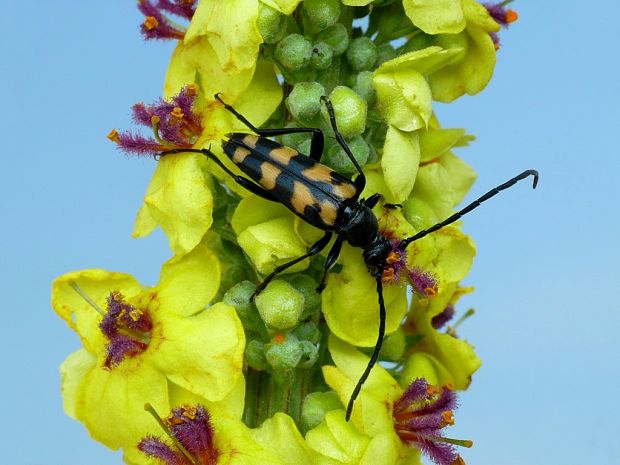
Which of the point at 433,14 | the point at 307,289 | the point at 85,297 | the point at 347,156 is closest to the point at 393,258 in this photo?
the point at 307,289

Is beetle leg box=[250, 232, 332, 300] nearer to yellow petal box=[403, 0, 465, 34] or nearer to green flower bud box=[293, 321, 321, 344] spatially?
green flower bud box=[293, 321, 321, 344]

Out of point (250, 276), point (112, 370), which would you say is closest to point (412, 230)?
point (250, 276)

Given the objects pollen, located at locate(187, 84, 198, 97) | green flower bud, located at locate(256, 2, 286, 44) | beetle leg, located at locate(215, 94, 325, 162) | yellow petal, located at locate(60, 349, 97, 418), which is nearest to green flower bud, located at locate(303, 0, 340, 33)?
green flower bud, located at locate(256, 2, 286, 44)

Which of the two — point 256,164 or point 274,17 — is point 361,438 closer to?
point 256,164

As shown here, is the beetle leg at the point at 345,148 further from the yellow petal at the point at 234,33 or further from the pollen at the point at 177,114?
the pollen at the point at 177,114

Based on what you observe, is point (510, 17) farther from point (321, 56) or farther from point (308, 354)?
point (308, 354)
